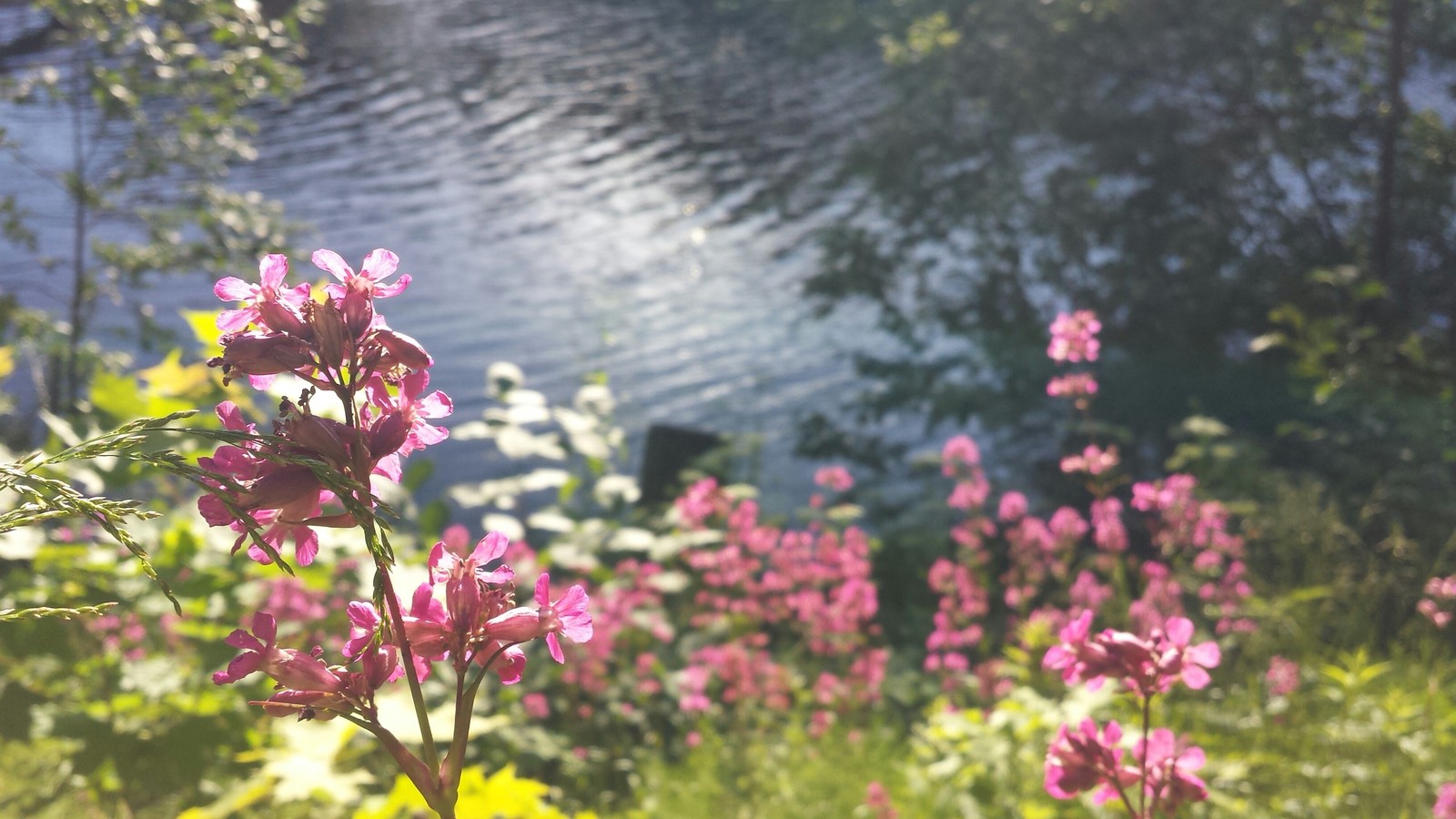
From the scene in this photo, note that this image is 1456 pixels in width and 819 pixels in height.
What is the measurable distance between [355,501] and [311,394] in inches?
4.3

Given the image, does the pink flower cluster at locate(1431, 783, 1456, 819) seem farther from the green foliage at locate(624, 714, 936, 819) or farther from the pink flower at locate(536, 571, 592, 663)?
the pink flower at locate(536, 571, 592, 663)

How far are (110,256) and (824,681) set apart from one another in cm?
371

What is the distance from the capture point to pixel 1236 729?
9.36 feet

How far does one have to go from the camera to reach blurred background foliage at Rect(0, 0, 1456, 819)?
2143 mm

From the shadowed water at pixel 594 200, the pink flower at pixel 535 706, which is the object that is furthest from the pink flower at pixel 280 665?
the shadowed water at pixel 594 200

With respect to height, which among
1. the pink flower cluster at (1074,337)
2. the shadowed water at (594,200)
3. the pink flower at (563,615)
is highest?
the pink flower at (563,615)

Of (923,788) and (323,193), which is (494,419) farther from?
(323,193)

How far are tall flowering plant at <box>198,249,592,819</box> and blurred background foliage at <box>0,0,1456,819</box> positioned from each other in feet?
0.74

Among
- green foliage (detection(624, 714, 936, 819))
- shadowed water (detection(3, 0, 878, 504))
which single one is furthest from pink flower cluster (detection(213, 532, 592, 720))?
shadowed water (detection(3, 0, 878, 504))

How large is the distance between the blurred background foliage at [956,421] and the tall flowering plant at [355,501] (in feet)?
0.74

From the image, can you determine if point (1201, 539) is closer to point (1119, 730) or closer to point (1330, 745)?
point (1330, 745)

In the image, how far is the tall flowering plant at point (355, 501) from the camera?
55 centimetres

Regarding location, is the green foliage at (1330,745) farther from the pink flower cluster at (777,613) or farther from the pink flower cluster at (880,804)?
the pink flower cluster at (777,613)

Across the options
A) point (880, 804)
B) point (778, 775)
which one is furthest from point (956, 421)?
point (880, 804)
